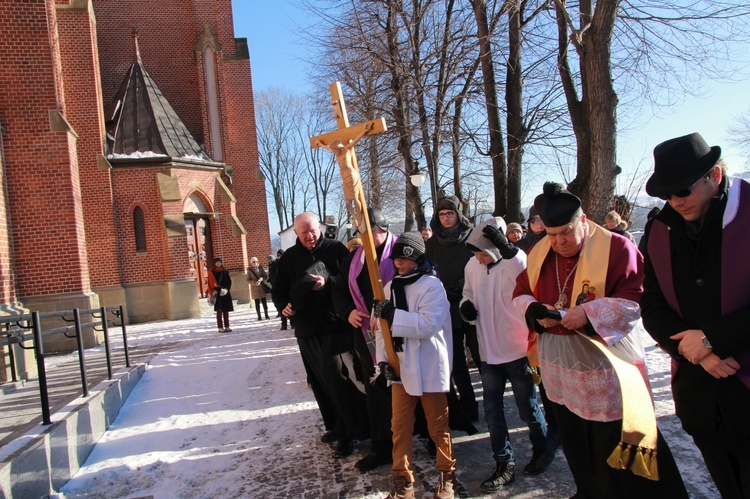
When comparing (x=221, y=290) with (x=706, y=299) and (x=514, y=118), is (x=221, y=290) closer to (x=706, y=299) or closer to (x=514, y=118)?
(x=514, y=118)

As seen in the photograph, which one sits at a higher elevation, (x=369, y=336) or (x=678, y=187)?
(x=678, y=187)

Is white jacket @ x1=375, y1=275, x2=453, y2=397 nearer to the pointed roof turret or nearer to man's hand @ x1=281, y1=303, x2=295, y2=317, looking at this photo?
man's hand @ x1=281, y1=303, x2=295, y2=317

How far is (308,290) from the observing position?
4.45 m

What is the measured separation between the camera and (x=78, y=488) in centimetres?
412

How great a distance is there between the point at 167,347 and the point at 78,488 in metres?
7.01

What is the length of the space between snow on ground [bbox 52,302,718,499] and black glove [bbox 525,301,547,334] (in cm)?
124

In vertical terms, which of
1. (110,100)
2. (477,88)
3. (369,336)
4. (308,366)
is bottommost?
(308,366)

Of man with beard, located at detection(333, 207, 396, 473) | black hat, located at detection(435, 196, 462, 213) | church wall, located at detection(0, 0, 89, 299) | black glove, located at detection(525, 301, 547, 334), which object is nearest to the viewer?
black glove, located at detection(525, 301, 547, 334)

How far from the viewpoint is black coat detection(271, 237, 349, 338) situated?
4582mm

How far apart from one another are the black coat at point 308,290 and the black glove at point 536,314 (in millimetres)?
1935

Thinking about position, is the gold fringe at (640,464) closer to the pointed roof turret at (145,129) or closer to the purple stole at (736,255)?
the purple stole at (736,255)

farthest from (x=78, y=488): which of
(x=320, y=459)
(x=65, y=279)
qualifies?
(x=65, y=279)

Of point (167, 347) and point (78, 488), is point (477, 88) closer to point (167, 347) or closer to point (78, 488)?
point (167, 347)

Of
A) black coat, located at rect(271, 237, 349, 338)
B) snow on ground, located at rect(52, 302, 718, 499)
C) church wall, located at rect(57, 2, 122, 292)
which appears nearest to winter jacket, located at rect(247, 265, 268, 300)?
church wall, located at rect(57, 2, 122, 292)
